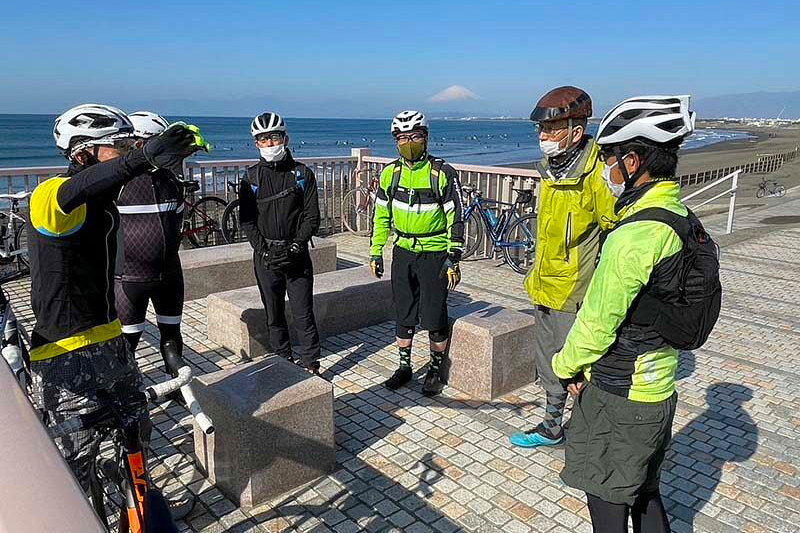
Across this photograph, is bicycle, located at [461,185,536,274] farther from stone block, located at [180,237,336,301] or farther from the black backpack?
the black backpack

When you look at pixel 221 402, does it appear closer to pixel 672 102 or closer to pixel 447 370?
pixel 447 370

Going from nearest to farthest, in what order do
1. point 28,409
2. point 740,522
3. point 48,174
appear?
point 28,409, point 740,522, point 48,174

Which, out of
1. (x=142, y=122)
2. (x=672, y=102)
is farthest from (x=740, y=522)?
(x=142, y=122)

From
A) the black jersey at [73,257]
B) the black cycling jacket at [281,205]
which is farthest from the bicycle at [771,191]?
the black jersey at [73,257]

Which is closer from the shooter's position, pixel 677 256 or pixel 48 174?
pixel 677 256

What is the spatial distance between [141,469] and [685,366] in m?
5.05

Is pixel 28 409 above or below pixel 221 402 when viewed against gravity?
above

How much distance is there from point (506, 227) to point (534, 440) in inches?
209

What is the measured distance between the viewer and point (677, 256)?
2.10 meters

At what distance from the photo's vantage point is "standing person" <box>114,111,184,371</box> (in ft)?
13.1

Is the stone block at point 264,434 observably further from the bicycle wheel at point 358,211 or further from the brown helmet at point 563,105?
the bicycle wheel at point 358,211

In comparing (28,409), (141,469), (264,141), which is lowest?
(141,469)

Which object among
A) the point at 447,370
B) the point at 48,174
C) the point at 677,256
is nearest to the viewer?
the point at 677,256

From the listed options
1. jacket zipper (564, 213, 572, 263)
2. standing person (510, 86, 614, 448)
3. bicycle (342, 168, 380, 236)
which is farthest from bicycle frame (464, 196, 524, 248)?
jacket zipper (564, 213, 572, 263)
